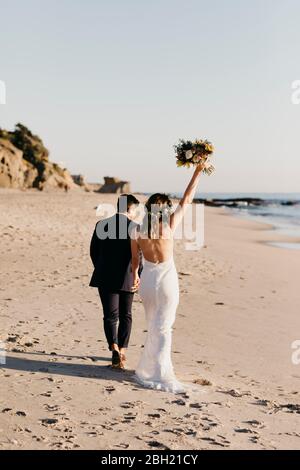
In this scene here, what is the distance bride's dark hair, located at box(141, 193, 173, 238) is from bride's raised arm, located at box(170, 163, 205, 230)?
0.32ft

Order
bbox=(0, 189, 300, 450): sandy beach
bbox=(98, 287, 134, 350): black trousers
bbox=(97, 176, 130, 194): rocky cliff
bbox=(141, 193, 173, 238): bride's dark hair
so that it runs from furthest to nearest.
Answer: bbox=(97, 176, 130, 194): rocky cliff
bbox=(98, 287, 134, 350): black trousers
bbox=(141, 193, 173, 238): bride's dark hair
bbox=(0, 189, 300, 450): sandy beach

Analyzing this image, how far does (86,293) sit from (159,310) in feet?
15.3

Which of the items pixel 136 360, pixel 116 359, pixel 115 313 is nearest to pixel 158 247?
pixel 115 313

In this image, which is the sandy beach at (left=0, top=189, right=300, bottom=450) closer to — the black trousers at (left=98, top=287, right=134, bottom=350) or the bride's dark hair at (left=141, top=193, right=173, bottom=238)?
the black trousers at (left=98, top=287, right=134, bottom=350)

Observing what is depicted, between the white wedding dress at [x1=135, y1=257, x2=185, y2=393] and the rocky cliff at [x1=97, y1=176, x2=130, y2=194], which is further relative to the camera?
the rocky cliff at [x1=97, y1=176, x2=130, y2=194]

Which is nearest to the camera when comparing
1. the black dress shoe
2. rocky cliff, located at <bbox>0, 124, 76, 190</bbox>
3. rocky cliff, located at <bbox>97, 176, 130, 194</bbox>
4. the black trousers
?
the black dress shoe

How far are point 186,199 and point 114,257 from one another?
111 centimetres

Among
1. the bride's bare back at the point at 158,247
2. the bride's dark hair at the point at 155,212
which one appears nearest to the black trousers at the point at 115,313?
the bride's bare back at the point at 158,247

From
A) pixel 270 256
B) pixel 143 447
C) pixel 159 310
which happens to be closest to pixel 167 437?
pixel 143 447

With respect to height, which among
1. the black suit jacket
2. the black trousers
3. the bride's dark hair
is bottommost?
the black trousers

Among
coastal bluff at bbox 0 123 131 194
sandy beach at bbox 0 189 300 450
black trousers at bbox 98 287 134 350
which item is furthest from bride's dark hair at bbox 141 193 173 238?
coastal bluff at bbox 0 123 131 194

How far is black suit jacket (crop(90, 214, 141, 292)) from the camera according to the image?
6.37 meters

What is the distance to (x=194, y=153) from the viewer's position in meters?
6.25
